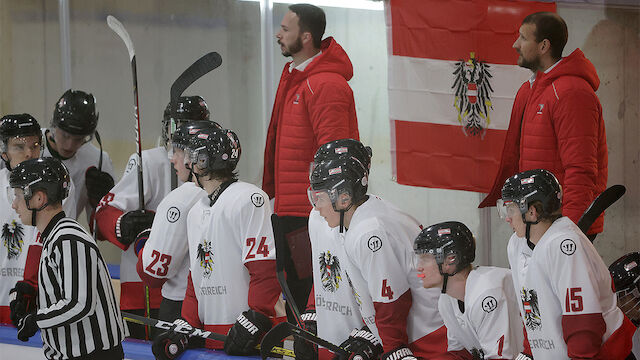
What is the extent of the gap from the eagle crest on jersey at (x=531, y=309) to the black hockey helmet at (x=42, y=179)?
68.9 inches

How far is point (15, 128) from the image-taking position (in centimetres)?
451

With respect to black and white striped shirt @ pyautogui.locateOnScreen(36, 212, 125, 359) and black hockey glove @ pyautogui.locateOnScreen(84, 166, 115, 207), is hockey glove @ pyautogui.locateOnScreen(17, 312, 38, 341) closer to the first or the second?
black and white striped shirt @ pyautogui.locateOnScreen(36, 212, 125, 359)

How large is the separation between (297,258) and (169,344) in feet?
2.15

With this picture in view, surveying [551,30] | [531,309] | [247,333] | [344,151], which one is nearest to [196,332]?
[247,333]

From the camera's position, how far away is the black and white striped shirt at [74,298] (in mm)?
3055

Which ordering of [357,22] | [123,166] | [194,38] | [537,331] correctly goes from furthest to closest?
[123,166] < [194,38] < [357,22] < [537,331]

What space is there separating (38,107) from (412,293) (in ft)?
14.5

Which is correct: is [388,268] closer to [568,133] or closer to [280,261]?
[280,261]

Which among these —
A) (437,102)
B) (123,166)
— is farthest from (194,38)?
(437,102)

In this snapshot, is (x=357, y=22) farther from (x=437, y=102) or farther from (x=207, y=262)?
(x=207, y=262)

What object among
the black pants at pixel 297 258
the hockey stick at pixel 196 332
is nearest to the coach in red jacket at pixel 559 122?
the black pants at pixel 297 258

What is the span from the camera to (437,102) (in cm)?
495

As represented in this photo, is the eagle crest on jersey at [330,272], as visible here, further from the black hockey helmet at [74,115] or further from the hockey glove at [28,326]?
the black hockey helmet at [74,115]

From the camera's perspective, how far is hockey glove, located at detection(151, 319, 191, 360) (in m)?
3.54
